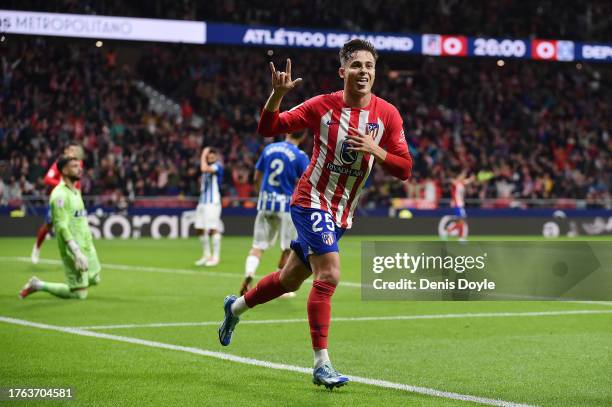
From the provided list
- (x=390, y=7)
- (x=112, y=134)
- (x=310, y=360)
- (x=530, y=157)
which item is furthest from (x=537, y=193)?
(x=310, y=360)

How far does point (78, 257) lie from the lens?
1157 cm

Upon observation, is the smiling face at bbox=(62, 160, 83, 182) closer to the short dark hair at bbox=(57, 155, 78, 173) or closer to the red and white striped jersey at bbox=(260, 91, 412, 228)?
the short dark hair at bbox=(57, 155, 78, 173)

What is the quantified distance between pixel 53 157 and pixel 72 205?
720 inches

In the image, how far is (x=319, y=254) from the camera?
23.2 ft

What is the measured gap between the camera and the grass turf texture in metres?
6.66

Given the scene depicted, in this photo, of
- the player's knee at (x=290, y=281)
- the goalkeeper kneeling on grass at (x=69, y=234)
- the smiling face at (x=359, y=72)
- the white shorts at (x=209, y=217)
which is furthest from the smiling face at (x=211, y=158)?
the smiling face at (x=359, y=72)

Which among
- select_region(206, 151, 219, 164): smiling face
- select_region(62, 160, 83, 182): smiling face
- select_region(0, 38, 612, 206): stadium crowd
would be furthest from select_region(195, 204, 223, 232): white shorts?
select_region(0, 38, 612, 206): stadium crowd

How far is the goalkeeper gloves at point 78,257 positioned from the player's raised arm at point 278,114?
5159 millimetres

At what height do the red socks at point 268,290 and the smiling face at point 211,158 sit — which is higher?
the smiling face at point 211,158

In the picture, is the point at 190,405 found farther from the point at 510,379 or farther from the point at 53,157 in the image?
the point at 53,157

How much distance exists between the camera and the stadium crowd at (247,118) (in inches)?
1233

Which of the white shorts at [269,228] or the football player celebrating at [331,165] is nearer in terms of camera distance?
the football player celebrating at [331,165]

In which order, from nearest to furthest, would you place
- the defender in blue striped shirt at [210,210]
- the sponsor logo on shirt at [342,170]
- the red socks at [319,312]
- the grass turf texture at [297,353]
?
the grass turf texture at [297,353], the red socks at [319,312], the sponsor logo on shirt at [342,170], the defender in blue striped shirt at [210,210]

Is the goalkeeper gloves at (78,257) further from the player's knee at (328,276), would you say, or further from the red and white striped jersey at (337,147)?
the player's knee at (328,276)
